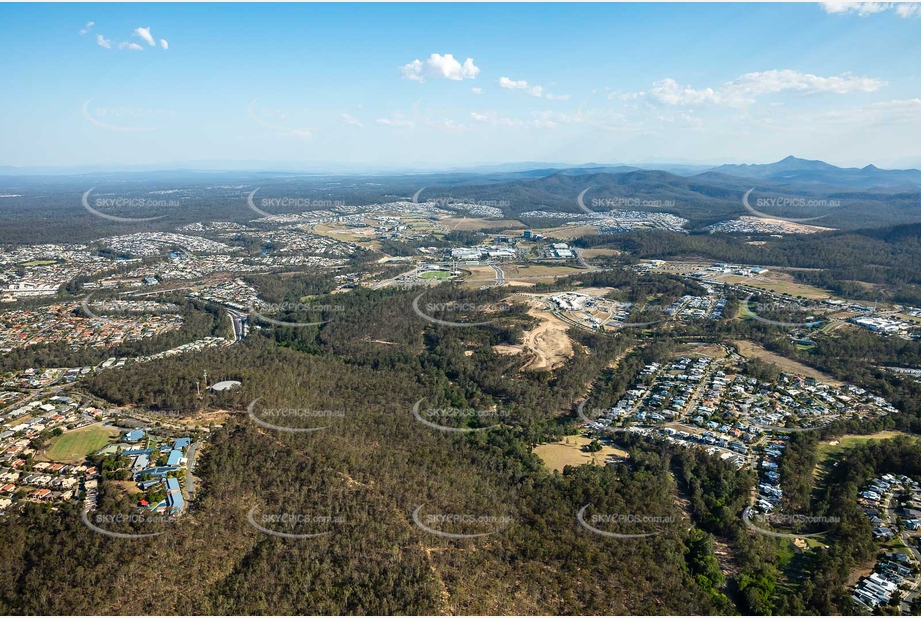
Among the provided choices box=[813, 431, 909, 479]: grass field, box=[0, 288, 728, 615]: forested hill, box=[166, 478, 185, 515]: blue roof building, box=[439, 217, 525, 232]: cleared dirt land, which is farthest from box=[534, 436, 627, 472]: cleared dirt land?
box=[439, 217, 525, 232]: cleared dirt land

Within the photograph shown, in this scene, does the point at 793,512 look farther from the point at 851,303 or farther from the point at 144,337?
the point at 144,337

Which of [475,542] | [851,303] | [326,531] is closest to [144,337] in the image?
[326,531]

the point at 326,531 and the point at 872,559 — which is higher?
the point at 326,531

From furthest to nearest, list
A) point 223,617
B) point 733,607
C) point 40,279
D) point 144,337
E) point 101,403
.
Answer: point 40,279
point 144,337
point 101,403
point 733,607
point 223,617

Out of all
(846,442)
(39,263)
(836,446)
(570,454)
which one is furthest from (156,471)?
(39,263)

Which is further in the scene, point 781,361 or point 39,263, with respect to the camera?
point 39,263

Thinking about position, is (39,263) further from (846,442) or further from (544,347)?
(846,442)

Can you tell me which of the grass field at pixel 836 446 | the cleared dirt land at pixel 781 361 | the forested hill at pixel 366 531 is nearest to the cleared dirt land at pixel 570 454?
the forested hill at pixel 366 531
